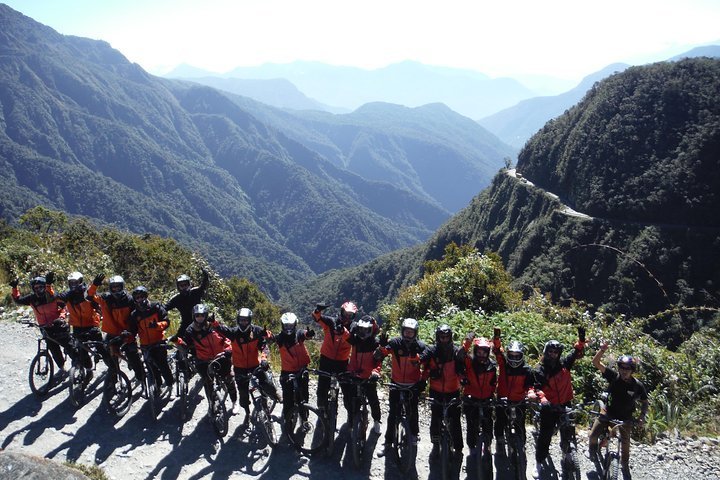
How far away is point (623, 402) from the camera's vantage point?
24.5 feet

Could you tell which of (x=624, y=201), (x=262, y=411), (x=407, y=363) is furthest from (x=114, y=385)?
(x=624, y=201)

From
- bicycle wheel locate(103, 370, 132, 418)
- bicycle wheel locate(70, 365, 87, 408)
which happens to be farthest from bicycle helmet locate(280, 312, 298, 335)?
bicycle wheel locate(70, 365, 87, 408)

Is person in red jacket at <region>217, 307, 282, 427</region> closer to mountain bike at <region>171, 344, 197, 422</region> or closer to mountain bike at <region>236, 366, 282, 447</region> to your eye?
mountain bike at <region>236, 366, 282, 447</region>

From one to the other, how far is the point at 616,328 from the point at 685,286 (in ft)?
179

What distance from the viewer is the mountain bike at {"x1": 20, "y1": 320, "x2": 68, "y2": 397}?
1023 cm

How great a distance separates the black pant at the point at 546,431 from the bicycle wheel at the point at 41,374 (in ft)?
33.4

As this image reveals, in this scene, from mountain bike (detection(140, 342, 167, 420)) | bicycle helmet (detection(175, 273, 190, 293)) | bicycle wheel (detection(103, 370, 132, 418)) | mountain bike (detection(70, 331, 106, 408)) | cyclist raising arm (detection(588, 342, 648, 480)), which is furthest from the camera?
bicycle helmet (detection(175, 273, 190, 293))

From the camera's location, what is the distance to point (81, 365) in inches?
395

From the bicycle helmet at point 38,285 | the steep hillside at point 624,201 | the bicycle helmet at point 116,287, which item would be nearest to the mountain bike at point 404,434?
the bicycle helmet at point 116,287

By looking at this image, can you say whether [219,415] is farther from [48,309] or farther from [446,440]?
[48,309]

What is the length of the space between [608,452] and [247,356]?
6.42m

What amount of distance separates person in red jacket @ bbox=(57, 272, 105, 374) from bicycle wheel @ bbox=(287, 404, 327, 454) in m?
4.93

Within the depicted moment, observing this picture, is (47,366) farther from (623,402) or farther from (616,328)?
(616,328)

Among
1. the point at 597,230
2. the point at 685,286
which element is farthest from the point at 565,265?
the point at 685,286
